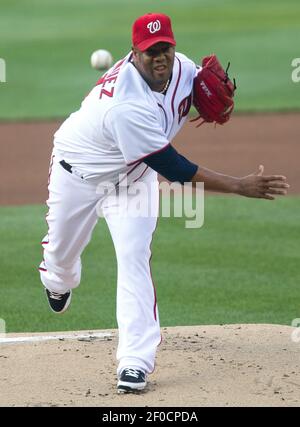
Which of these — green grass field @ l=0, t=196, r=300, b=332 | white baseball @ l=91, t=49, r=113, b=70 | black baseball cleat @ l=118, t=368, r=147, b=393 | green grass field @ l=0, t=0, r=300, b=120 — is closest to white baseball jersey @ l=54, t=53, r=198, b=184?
black baseball cleat @ l=118, t=368, r=147, b=393

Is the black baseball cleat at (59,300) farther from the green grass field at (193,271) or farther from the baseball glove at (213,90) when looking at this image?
the baseball glove at (213,90)

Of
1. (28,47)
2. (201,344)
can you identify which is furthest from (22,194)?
(28,47)

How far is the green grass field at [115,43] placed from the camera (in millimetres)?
17094

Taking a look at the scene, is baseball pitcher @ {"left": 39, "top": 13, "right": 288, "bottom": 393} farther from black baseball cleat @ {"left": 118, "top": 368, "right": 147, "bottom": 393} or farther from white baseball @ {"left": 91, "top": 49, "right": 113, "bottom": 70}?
white baseball @ {"left": 91, "top": 49, "right": 113, "bottom": 70}

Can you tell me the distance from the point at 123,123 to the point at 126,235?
0.60m

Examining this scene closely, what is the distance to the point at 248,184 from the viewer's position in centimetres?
520

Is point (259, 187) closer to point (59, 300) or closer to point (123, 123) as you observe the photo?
point (123, 123)

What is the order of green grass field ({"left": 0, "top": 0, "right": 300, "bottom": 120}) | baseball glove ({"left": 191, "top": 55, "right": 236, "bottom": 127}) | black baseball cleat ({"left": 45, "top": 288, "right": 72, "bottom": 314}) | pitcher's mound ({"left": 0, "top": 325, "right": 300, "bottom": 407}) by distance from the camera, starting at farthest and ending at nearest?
green grass field ({"left": 0, "top": 0, "right": 300, "bottom": 120})
black baseball cleat ({"left": 45, "top": 288, "right": 72, "bottom": 314})
baseball glove ({"left": 191, "top": 55, "right": 236, "bottom": 127})
pitcher's mound ({"left": 0, "top": 325, "right": 300, "bottom": 407})

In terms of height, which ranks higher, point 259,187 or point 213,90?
point 213,90

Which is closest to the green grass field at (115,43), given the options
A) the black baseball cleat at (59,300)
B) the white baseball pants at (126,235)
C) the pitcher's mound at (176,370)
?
the black baseball cleat at (59,300)

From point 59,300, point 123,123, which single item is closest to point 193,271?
point 59,300

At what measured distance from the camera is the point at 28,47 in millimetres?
21000

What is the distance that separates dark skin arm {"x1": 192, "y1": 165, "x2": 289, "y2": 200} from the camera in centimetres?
515

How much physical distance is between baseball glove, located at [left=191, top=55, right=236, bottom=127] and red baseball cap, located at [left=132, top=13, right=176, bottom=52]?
39 centimetres
